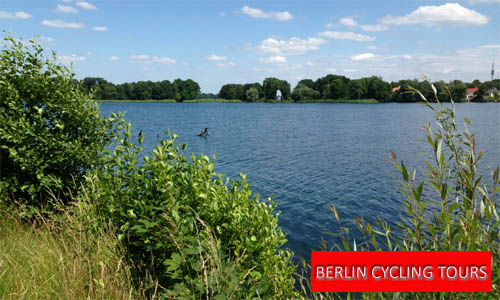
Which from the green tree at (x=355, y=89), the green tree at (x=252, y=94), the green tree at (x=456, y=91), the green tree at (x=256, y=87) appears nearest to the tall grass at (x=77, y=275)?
the green tree at (x=456, y=91)

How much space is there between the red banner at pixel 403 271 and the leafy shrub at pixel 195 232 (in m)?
0.99

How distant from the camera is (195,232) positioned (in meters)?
4.15

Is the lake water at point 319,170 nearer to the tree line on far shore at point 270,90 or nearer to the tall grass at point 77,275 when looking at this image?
the tall grass at point 77,275

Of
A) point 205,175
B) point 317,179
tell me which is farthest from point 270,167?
point 205,175

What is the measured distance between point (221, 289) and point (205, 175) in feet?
5.01

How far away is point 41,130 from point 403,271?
7.18 metres

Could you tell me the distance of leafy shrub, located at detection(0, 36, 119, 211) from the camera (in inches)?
263

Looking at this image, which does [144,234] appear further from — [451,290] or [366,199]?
[366,199]

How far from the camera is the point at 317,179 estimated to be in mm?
19656

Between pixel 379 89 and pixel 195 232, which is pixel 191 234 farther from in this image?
pixel 379 89

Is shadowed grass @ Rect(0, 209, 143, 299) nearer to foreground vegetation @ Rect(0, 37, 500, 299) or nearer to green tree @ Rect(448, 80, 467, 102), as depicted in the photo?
foreground vegetation @ Rect(0, 37, 500, 299)

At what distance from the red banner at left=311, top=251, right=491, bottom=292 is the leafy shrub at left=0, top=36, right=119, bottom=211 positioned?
19.0ft

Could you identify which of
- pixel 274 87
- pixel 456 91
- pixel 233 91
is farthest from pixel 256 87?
pixel 456 91

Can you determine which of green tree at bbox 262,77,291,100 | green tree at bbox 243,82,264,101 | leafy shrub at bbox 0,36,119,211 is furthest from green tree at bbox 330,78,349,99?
leafy shrub at bbox 0,36,119,211
